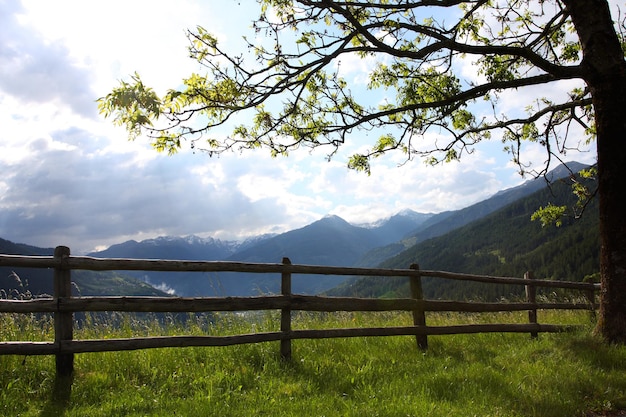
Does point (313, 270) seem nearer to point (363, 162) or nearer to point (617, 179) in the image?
point (363, 162)

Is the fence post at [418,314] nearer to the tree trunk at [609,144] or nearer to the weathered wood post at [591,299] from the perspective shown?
the tree trunk at [609,144]

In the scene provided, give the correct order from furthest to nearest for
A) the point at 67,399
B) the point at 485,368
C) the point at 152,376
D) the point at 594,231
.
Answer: the point at 594,231
the point at 485,368
the point at 152,376
the point at 67,399

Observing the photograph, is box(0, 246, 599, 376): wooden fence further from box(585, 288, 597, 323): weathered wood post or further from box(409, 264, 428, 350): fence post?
box(585, 288, 597, 323): weathered wood post

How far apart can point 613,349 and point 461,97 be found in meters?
5.29

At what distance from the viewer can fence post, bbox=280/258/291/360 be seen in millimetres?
7324

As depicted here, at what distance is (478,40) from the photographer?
33.2ft

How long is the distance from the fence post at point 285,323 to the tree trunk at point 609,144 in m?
5.68

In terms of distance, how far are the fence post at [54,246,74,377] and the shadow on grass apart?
18 centimetres

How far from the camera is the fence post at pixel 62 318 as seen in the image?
602 centimetres

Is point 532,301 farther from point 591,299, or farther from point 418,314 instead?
point 418,314

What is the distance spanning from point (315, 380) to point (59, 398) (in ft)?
11.0

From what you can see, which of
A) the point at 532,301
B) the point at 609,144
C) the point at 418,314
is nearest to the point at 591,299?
the point at 532,301

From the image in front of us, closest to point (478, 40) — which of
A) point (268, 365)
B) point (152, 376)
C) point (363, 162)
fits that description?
point (363, 162)

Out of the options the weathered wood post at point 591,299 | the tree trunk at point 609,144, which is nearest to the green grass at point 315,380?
the tree trunk at point 609,144
